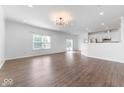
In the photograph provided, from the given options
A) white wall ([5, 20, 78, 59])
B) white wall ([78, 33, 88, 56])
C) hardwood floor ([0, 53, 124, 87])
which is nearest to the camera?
hardwood floor ([0, 53, 124, 87])

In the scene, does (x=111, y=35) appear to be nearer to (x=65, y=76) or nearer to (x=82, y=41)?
(x=82, y=41)

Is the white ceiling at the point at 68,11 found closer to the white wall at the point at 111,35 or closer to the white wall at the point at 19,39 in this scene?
the white wall at the point at 19,39

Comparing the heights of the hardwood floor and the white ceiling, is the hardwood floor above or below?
below

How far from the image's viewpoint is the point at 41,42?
10.7 m

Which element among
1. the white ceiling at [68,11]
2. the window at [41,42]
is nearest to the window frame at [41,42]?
the window at [41,42]

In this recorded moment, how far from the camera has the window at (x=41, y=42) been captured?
9.85 metres

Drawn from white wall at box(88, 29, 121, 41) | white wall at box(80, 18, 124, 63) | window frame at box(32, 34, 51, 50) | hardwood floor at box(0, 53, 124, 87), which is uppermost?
white wall at box(88, 29, 121, 41)

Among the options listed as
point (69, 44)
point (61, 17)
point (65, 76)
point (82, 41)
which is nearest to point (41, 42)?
point (61, 17)

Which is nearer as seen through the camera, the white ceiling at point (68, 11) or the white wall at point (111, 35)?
the white ceiling at point (68, 11)

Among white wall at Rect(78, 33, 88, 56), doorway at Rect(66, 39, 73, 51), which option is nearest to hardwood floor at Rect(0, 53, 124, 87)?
white wall at Rect(78, 33, 88, 56)

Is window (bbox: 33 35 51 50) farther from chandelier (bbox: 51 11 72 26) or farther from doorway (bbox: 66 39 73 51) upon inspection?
doorway (bbox: 66 39 73 51)

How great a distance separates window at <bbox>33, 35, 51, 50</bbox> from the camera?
32.3 feet

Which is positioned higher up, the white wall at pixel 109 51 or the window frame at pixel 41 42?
the window frame at pixel 41 42
